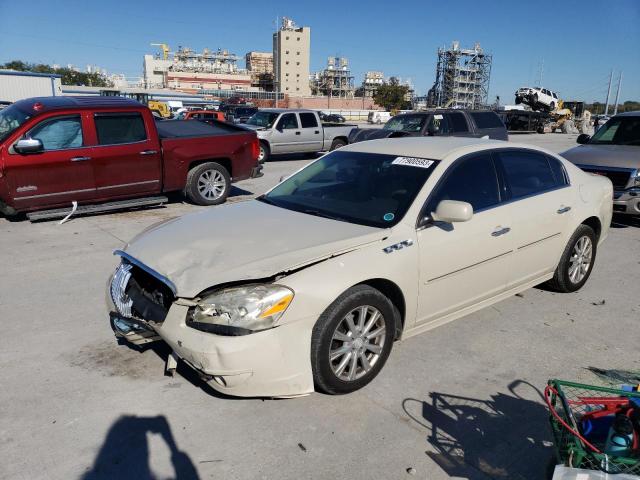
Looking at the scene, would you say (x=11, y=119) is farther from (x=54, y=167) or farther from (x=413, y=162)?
(x=413, y=162)

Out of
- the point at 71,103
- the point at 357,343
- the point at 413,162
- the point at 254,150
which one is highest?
the point at 71,103

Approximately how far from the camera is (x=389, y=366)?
3.71 metres

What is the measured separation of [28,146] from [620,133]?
9571 millimetres

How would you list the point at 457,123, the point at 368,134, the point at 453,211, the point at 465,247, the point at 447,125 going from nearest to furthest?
1. the point at 453,211
2. the point at 465,247
3. the point at 447,125
4. the point at 457,123
5. the point at 368,134

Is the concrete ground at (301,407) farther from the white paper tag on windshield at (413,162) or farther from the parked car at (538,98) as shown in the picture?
the parked car at (538,98)

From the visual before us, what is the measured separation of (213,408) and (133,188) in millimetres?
5927

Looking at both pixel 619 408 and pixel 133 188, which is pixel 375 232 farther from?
pixel 133 188

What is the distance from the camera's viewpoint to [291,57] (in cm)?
13175

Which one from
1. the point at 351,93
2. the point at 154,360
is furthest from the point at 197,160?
the point at 351,93

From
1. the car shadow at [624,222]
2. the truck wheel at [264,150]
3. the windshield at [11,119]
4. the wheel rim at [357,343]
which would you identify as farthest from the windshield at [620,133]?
the windshield at [11,119]

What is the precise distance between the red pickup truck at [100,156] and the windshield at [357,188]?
4301 mm

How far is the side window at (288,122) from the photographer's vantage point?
16297mm

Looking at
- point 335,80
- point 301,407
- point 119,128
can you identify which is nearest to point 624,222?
point 301,407

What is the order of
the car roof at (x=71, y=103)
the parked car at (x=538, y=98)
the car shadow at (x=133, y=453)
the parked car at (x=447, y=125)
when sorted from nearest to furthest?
the car shadow at (x=133, y=453) → the car roof at (x=71, y=103) → the parked car at (x=447, y=125) → the parked car at (x=538, y=98)
